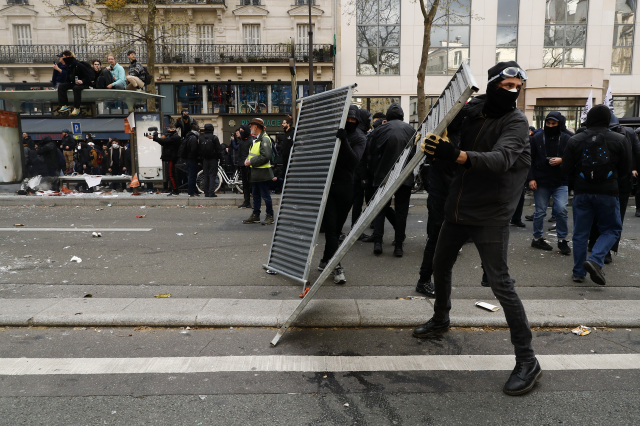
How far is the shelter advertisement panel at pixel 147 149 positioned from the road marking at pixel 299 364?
35.2 feet

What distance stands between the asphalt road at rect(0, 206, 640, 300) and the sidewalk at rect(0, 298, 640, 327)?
428 mm

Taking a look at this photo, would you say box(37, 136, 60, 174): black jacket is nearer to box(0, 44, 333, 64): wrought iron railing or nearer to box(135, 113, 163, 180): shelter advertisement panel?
box(135, 113, 163, 180): shelter advertisement panel

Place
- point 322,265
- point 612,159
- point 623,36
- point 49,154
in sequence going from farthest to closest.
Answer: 1. point 623,36
2. point 49,154
3. point 322,265
4. point 612,159

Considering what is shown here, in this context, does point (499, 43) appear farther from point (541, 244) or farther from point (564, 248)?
point (564, 248)

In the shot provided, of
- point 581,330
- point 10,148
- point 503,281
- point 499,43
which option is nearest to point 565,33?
point 499,43

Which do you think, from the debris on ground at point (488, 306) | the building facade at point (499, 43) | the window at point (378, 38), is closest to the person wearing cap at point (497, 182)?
the debris on ground at point (488, 306)

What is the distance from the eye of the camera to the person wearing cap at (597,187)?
5258 mm

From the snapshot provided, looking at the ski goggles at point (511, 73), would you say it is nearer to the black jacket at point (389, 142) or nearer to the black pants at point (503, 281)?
the black pants at point (503, 281)

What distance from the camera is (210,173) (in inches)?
495

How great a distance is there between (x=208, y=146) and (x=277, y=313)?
8507mm

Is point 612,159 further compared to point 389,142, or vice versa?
point 389,142

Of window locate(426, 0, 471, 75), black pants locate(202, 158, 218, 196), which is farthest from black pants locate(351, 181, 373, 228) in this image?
window locate(426, 0, 471, 75)

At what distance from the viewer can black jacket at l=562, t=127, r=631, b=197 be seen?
207 inches

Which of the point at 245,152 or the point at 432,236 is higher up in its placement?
the point at 245,152
